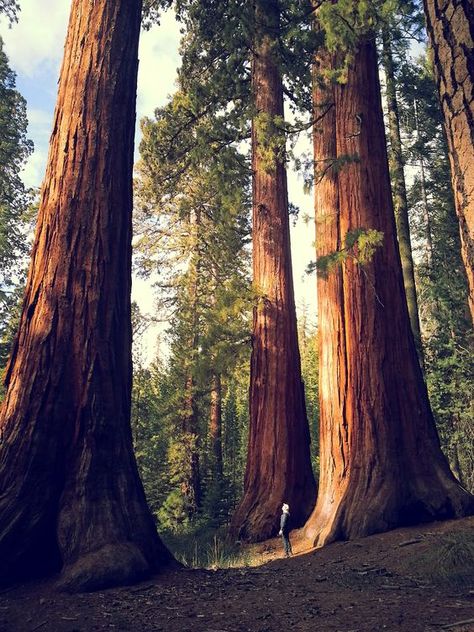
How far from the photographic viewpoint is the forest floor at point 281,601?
3.55 metres

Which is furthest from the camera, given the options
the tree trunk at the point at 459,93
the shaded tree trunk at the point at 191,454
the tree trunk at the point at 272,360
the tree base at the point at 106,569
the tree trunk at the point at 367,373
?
the shaded tree trunk at the point at 191,454

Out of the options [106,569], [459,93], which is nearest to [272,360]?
[106,569]

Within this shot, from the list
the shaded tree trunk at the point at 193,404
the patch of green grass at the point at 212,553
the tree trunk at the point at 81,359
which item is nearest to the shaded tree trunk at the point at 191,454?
the shaded tree trunk at the point at 193,404

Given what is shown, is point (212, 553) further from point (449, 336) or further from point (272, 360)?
point (449, 336)

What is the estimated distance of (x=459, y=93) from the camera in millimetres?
2553

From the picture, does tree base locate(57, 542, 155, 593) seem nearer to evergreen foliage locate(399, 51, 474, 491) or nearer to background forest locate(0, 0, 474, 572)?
background forest locate(0, 0, 474, 572)

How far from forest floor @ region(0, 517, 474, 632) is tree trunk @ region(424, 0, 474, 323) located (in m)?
2.51

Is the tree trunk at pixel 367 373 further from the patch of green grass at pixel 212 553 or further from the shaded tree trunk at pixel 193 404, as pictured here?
the shaded tree trunk at pixel 193 404

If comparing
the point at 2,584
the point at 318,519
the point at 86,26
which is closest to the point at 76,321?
the point at 2,584

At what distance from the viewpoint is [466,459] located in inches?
668

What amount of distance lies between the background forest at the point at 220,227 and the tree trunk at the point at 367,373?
503mm

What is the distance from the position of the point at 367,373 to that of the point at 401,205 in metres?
9.74

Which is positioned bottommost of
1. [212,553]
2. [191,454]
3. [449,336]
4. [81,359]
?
[212,553]

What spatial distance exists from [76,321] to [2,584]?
7.75 ft
